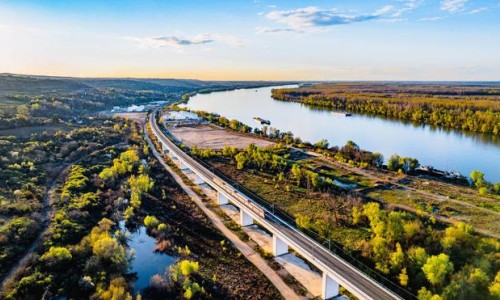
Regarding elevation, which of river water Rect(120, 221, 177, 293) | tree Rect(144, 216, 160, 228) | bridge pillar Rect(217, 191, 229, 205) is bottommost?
river water Rect(120, 221, 177, 293)

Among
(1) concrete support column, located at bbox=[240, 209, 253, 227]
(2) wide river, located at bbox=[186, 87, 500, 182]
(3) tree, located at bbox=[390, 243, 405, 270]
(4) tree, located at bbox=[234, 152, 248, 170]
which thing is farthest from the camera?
(2) wide river, located at bbox=[186, 87, 500, 182]

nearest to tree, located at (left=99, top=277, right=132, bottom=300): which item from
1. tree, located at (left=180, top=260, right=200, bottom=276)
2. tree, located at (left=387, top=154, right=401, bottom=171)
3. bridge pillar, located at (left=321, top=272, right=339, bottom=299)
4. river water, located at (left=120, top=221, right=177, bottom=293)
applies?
river water, located at (left=120, top=221, right=177, bottom=293)

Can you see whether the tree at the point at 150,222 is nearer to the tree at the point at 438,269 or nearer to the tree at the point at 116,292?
the tree at the point at 116,292

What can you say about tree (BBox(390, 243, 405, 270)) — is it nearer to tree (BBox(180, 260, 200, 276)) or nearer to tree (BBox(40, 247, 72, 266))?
tree (BBox(180, 260, 200, 276))

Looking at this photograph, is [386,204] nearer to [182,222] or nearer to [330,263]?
[330,263]

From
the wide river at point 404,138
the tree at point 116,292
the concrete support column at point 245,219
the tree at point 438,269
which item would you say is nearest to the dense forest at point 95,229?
the tree at point 116,292
